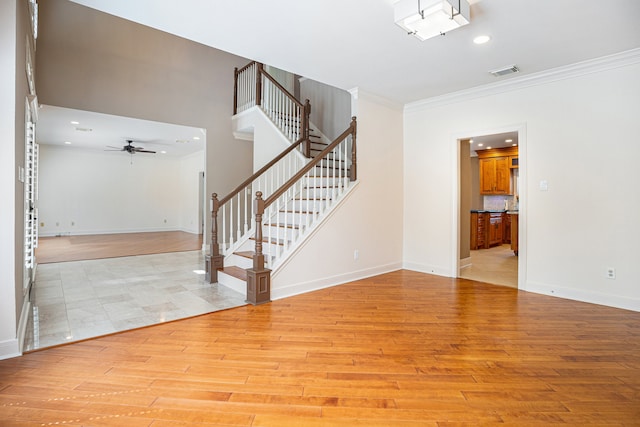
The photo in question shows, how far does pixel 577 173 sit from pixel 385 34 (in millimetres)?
2818

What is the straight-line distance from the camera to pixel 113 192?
10.7 metres

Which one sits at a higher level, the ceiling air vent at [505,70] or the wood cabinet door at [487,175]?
the ceiling air vent at [505,70]

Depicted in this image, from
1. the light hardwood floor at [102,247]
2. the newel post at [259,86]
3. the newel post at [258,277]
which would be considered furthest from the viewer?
the newel post at [259,86]

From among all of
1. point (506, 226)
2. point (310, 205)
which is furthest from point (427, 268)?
point (506, 226)

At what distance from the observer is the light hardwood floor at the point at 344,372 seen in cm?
173

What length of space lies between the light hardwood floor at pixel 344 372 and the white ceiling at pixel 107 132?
17.1 feet

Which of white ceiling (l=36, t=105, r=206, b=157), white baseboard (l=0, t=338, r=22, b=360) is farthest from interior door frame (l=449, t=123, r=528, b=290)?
white ceiling (l=36, t=105, r=206, b=157)

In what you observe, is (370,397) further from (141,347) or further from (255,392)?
A: (141,347)

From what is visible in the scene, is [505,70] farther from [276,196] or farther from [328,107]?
[328,107]

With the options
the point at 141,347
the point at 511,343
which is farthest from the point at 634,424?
the point at 141,347

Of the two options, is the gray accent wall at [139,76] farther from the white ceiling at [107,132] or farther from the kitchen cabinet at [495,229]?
the kitchen cabinet at [495,229]

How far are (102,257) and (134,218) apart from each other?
204 inches

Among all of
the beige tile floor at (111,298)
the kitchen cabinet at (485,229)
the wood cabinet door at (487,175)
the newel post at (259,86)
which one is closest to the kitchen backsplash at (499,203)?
the wood cabinet door at (487,175)

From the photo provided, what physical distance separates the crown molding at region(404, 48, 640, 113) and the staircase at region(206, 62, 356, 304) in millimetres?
1475
